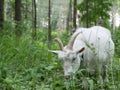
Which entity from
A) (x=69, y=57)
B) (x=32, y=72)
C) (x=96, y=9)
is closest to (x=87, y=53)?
(x=69, y=57)

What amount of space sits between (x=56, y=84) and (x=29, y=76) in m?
0.67

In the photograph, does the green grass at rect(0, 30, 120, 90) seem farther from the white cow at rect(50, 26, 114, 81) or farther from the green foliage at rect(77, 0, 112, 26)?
the green foliage at rect(77, 0, 112, 26)

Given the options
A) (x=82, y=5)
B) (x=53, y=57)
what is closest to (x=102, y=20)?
(x=82, y=5)

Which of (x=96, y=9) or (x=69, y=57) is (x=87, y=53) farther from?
(x=96, y=9)

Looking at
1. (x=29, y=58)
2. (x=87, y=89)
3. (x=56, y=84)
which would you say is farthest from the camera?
(x=29, y=58)

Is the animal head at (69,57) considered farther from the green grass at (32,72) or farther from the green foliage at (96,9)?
the green foliage at (96,9)

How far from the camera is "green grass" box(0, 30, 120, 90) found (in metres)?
5.64

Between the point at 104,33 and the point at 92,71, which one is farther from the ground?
the point at 104,33

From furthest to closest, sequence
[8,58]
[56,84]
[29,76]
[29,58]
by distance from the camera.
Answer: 1. [29,58]
2. [8,58]
3. [29,76]
4. [56,84]

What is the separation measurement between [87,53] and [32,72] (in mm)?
1146

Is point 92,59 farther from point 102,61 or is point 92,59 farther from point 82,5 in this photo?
point 82,5

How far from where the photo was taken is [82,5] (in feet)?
51.6

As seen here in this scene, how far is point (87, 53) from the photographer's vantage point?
672 cm

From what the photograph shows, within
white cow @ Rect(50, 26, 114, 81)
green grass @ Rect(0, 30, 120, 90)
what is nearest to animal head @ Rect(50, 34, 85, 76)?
white cow @ Rect(50, 26, 114, 81)
